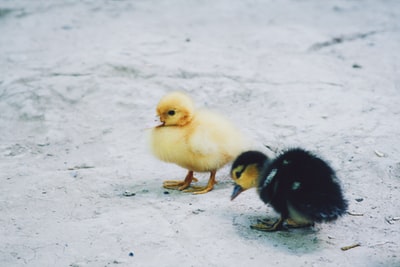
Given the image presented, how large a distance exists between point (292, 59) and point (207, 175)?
2.01 meters

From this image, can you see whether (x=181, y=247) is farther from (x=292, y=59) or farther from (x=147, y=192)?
(x=292, y=59)

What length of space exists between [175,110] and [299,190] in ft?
3.45

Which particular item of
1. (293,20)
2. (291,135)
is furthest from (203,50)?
(291,135)

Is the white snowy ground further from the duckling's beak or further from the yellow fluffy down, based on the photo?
the yellow fluffy down

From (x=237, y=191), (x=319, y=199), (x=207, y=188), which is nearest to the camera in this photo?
(x=319, y=199)

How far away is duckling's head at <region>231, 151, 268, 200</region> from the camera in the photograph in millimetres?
Result: 3301

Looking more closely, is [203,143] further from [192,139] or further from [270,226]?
[270,226]

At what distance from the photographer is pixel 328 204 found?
2.95 m

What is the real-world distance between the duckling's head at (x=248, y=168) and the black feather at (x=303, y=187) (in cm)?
15

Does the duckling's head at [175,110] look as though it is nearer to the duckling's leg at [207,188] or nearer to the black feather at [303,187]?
the duckling's leg at [207,188]

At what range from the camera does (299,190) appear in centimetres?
297

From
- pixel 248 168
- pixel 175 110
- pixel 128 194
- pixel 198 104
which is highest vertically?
pixel 175 110

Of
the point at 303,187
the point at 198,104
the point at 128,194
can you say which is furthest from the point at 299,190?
the point at 198,104

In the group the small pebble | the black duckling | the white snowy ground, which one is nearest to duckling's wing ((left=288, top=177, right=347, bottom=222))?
the black duckling
